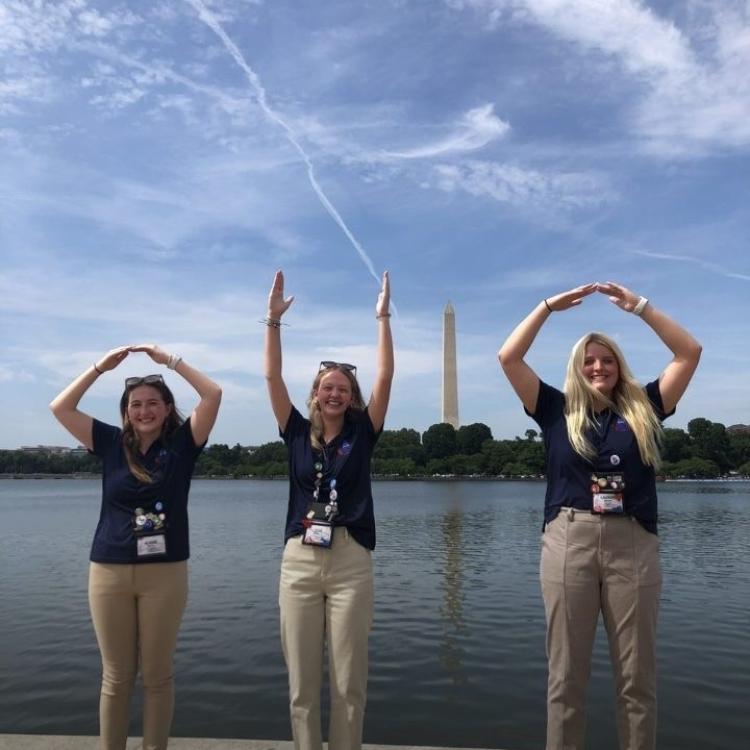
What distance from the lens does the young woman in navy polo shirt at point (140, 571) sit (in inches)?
176

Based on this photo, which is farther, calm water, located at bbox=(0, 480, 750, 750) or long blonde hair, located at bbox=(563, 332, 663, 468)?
calm water, located at bbox=(0, 480, 750, 750)

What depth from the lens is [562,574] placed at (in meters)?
4.29

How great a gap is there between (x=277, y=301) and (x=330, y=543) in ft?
5.40

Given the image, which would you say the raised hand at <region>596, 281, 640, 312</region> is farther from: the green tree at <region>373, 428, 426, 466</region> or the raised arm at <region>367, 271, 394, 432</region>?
the green tree at <region>373, 428, 426, 466</region>

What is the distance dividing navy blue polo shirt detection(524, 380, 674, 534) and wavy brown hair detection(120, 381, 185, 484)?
2373 millimetres

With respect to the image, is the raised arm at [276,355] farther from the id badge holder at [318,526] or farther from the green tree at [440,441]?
the green tree at [440,441]

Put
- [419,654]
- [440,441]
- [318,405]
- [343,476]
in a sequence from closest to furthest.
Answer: [343,476]
[318,405]
[419,654]
[440,441]

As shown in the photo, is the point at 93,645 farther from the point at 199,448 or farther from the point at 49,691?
the point at 199,448

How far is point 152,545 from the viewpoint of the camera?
450 cm

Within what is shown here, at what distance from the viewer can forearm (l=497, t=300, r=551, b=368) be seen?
4.66 meters

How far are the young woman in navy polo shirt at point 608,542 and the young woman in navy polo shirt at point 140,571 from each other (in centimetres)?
220

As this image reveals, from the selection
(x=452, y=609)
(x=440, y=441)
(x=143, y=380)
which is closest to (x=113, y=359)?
(x=143, y=380)

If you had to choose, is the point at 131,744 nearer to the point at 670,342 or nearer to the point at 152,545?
the point at 152,545

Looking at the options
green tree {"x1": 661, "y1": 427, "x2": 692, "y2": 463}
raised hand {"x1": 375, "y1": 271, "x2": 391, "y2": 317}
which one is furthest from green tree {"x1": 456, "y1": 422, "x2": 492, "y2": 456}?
raised hand {"x1": 375, "y1": 271, "x2": 391, "y2": 317}
